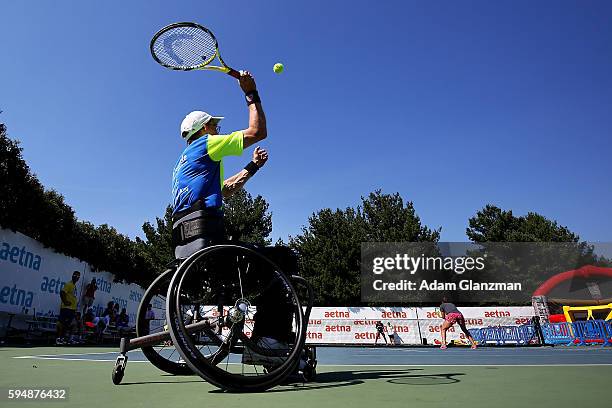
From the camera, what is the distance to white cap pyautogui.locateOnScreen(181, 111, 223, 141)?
140 inches

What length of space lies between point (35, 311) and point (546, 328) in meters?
20.4

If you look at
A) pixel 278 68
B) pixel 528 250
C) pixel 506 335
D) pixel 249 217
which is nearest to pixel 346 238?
pixel 249 217

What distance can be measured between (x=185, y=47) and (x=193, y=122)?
1.12 meters

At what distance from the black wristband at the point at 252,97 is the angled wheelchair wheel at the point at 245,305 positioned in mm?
1091

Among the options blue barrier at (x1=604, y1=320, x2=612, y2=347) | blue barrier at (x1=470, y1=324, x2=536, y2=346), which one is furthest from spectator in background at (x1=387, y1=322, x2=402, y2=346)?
blue barrier at (x1=604, y1=320, x2=612, y2=347)

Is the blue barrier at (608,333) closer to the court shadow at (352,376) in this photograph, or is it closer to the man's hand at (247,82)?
the court shadow at (352,376)

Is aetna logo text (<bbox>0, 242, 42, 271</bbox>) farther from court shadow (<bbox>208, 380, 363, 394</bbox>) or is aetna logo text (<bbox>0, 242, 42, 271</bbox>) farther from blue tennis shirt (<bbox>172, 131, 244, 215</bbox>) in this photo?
court shadow (<bbox>208, 380, 363, 394</bbox>)

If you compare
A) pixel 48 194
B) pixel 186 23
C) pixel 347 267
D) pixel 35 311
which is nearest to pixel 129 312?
pixel 48 194

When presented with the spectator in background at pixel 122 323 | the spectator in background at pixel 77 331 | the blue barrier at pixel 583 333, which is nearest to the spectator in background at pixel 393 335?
the blue barrier at pixel 583 333

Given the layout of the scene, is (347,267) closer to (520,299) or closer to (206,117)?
(520,299)

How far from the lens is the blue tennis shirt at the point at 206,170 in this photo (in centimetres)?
308

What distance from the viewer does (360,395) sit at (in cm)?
247

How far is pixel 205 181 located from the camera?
3100 millimetres

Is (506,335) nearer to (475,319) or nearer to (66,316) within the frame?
(475,319)
